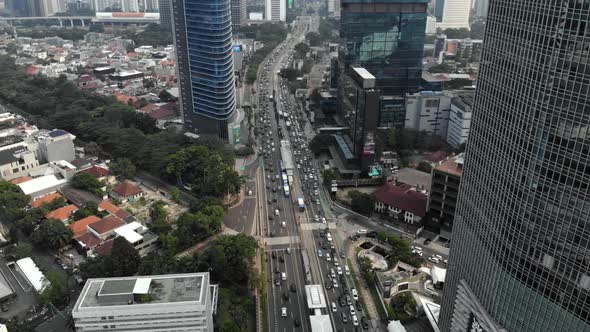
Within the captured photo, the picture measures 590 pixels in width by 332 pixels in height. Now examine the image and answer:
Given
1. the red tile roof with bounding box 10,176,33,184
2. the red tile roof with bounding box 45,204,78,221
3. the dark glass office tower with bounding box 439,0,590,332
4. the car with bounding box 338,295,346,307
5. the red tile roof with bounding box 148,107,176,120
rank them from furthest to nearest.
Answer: the red tile roof with bounding box 148,107,176,120 → the red tile roof with bounding box 10,176,33,184 → the red tile roof with bounding box 45,204,78,221 → the car with bounding box 338,295,346,307 → the dark glass office tower with bounding box 439,0,590,332

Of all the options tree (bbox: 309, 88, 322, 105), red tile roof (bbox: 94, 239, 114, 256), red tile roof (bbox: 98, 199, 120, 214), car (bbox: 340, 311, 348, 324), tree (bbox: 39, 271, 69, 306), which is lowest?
car (bbox: 340, 311, 348, 324)

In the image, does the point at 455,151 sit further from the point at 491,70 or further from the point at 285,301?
the point at 491,70

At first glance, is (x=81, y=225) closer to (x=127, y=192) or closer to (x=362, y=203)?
(x=127, y=192)

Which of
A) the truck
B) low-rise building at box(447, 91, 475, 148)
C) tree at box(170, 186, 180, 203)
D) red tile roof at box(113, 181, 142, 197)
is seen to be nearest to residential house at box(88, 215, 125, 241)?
red tile roof at box(113, 181, 142, 197)

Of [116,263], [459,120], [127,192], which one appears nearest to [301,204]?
[127,192]

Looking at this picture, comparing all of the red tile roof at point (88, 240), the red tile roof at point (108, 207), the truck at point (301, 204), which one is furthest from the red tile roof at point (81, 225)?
the truck at point (301, 204)

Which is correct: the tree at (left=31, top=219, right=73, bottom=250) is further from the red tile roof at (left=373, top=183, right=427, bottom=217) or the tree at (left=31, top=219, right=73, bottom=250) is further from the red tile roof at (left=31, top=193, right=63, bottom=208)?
the red tile roof at (left=373, top=183, right=427, bottom=217)

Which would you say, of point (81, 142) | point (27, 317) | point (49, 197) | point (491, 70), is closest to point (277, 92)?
point (81, 142)
